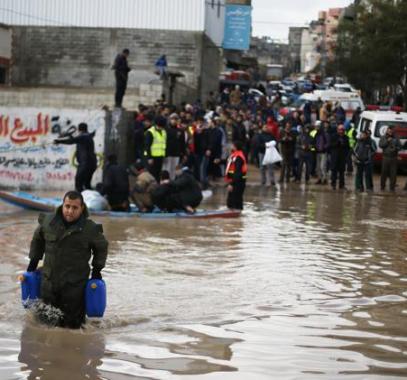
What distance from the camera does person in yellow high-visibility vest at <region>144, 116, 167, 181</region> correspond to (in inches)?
846

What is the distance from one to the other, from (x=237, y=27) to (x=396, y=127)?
24154 millimetres

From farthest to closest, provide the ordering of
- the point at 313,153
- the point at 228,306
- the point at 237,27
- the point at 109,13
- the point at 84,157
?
the point at 237,27 < the point at 109,13 < the point at 313,153 < the point at 84,157 < the point at 228,306

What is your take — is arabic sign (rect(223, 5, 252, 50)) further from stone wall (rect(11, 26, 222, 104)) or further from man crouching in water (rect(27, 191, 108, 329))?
man crouching in water (rect(27, 191, 108, 329))

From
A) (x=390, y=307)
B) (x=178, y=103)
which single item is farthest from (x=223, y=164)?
(x=390, y=307)

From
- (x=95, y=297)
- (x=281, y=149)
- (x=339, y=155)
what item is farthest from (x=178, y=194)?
(x=95, y=297)

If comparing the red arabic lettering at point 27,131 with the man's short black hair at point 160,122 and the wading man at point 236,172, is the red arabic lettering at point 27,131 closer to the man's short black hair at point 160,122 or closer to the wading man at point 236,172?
the man's short black hair at point 160,122

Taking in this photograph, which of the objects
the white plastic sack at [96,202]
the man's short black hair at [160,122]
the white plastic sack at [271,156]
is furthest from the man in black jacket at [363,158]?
the white plastic sack at [96,202]

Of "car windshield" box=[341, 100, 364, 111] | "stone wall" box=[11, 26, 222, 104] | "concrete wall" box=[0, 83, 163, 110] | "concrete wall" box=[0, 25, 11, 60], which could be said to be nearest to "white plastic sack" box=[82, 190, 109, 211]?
"concrete wall" box=[0, 83, 163, 110]

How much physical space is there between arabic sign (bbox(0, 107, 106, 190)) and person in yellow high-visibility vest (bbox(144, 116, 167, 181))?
5.58 feet

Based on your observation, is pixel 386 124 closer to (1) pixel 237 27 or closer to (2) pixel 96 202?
(2) pixel 96 202

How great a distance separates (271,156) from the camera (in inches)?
987

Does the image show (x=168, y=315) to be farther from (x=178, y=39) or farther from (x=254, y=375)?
(x=178, y=39)

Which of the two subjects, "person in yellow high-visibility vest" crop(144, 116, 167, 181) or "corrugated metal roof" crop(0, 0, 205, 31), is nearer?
"person in yellow high-visibility vest" crop(144, 116, 167, 181)

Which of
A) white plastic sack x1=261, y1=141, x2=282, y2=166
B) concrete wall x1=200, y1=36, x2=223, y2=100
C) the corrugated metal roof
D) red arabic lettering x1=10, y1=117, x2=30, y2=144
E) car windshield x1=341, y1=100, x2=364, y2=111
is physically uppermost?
the corrugated metal roof
